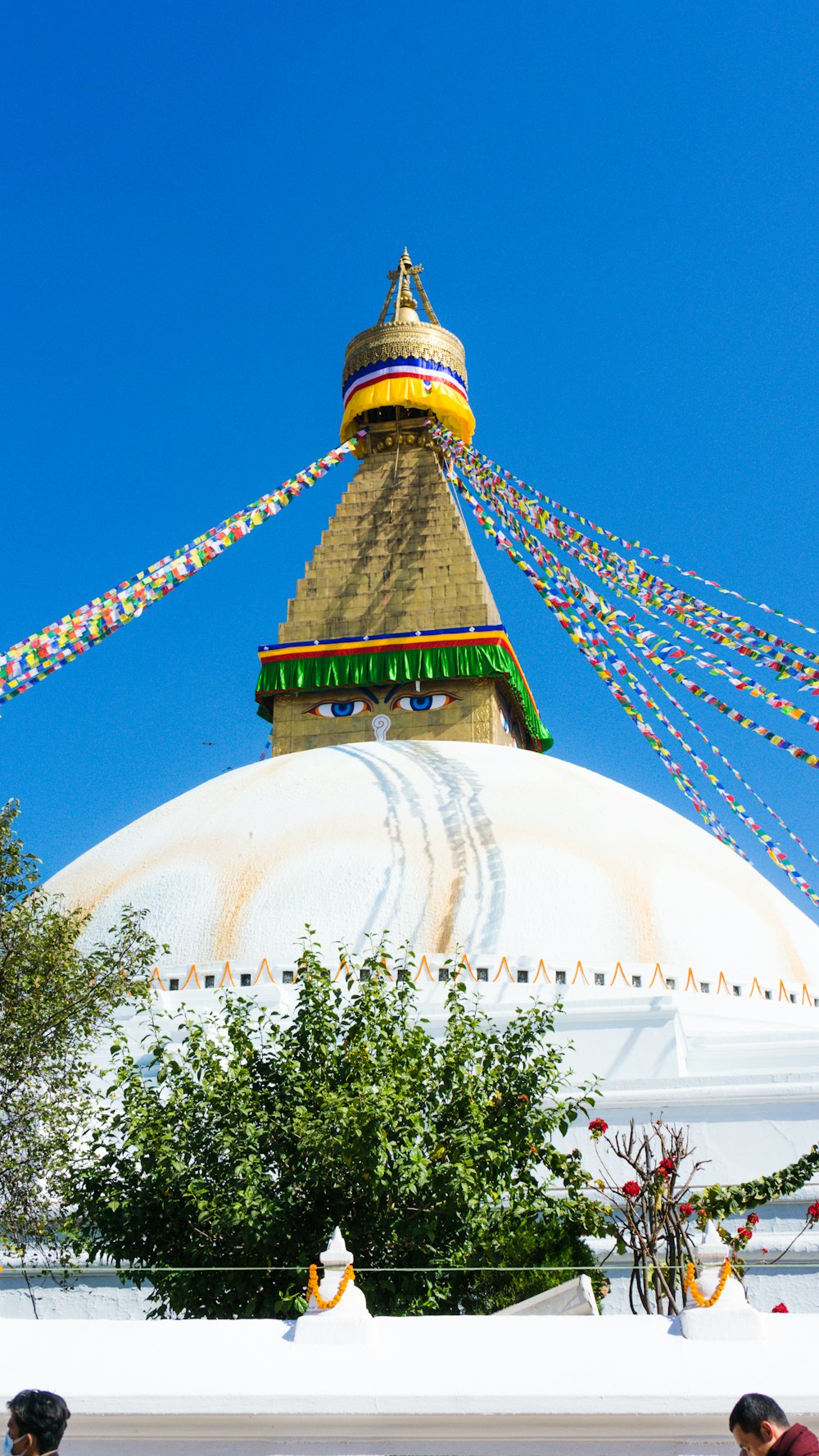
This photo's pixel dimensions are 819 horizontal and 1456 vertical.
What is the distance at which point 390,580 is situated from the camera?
19750 millimetres

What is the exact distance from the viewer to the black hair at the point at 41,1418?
3186 millimetres

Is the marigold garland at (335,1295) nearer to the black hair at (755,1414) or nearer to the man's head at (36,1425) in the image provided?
the man's head at (36,1425)

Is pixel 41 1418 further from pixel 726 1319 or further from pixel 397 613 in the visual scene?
pixel 397 613

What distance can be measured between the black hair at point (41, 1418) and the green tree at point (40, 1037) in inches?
144

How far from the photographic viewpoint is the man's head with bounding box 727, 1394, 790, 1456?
3117mm

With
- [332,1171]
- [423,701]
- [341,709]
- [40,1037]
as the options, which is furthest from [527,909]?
[341,709]

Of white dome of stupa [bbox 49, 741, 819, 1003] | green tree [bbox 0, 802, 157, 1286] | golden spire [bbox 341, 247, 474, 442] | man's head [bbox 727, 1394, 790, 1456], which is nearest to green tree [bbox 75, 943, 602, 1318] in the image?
green tree [bbox 0, 802, 157, 1286]

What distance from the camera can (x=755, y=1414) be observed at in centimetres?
313

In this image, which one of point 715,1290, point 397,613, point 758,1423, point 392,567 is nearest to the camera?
point 758,1423

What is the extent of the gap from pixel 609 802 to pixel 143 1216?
27.6 ft

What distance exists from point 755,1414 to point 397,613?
16536 millimetres

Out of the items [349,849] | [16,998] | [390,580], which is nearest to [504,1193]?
[16,998]

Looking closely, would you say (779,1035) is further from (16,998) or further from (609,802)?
(16,998)

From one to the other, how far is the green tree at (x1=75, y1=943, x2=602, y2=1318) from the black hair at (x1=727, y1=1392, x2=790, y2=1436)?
286cm
